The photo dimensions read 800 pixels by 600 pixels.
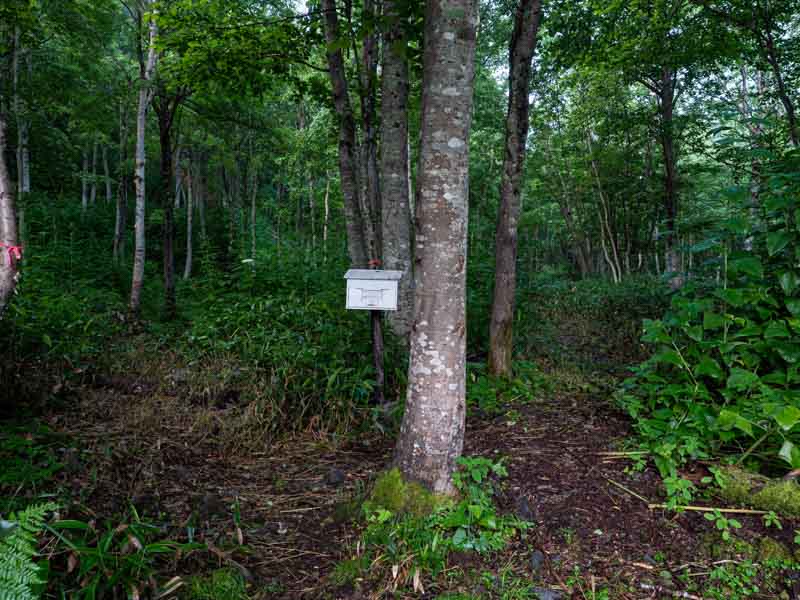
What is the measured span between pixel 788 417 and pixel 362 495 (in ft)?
7.62

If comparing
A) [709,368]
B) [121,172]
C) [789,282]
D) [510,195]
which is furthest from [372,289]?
[121,172]

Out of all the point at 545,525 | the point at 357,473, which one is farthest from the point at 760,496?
the point at 357,473

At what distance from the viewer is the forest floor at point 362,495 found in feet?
7.40

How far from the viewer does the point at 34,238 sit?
8914mm

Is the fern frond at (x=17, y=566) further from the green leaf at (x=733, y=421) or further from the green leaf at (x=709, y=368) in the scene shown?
the green leaf at (x=709, y=368)

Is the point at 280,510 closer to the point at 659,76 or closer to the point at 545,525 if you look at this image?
the point at 545,525

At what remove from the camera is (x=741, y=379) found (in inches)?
109

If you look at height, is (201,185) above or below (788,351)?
above

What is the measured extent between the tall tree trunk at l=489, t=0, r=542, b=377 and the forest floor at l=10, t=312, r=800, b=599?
644 millimetres

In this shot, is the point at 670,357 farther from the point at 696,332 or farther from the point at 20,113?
the point at 20,113

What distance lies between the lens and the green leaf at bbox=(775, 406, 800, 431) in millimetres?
2383

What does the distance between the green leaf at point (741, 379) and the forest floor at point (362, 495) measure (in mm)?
555

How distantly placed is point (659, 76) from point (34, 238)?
45.3 ft

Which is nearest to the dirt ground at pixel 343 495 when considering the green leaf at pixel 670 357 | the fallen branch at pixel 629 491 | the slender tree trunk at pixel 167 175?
the fallen branch at pixel 629 491
